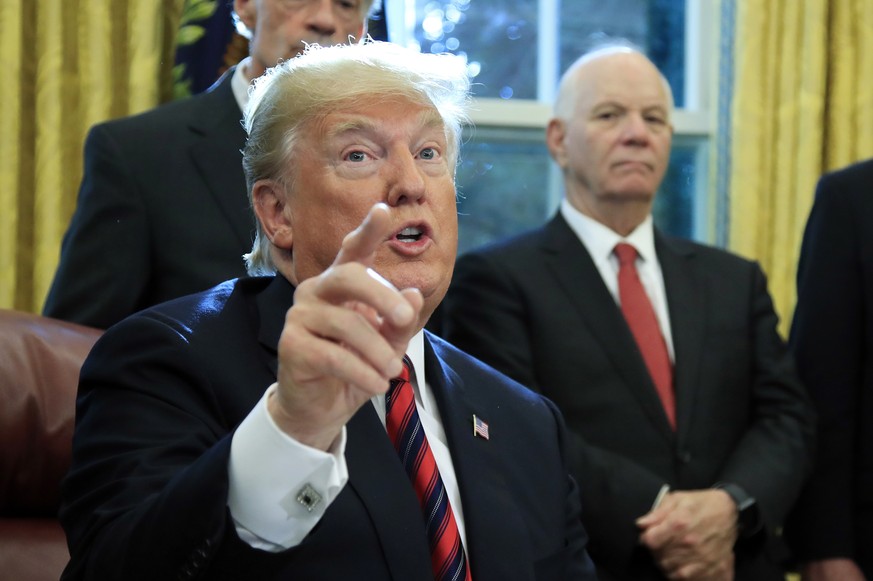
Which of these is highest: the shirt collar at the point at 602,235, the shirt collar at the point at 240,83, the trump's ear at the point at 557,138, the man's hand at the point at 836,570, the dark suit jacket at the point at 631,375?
the shirt collar at the point at 240,83

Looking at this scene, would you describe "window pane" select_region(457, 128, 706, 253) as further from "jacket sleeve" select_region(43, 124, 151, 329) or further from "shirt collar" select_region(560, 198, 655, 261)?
"jacket sleeve" select_region(43, 124, 151, 329)

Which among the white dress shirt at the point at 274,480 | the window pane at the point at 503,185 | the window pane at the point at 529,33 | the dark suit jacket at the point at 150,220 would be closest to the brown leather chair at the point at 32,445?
the dark suit jacket at the point at 150,220

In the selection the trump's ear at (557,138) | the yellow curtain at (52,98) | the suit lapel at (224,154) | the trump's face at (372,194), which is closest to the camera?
the trump's face at (372,194)

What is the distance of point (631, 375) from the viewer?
2.89 meters

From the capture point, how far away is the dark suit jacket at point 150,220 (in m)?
2.53

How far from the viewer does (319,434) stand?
4.16ft

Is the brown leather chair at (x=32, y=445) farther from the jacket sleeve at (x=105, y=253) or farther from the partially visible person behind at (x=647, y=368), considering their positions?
the partially visible person behind at (x=647, y=368)

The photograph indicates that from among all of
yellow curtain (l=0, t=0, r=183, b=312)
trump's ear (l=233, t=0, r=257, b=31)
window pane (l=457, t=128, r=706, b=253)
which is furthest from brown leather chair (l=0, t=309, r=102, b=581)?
window pane (l=457, t=128, r=706, b=253)

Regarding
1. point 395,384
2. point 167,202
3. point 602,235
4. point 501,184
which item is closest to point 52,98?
point 167,202

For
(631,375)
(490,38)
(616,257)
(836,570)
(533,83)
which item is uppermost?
(490,38)

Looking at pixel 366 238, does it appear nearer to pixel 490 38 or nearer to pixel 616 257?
pixel 616 257

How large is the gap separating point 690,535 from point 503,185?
1.89m

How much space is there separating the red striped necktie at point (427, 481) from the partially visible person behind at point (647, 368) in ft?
3.71

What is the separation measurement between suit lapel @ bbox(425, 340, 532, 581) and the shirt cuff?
418 millimetres
